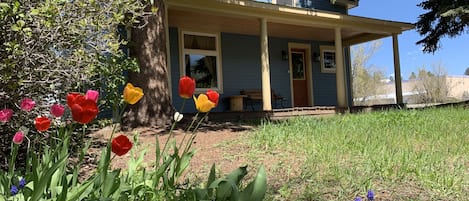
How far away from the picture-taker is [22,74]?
11.6 feet

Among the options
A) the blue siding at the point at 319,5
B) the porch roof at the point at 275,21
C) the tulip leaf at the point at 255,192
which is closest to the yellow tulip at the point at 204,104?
the tulip leaf at the point at 255,192

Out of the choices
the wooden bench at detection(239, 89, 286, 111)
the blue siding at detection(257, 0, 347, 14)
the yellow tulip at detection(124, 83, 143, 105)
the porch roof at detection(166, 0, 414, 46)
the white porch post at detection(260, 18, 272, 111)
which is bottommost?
the yellow tulip at detection(124, 83, 143, 105)

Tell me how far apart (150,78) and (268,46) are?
6204 mm

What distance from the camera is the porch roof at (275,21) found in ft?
31.2

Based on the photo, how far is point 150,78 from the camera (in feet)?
22.7

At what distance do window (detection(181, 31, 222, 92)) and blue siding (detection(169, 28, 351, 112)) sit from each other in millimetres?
201

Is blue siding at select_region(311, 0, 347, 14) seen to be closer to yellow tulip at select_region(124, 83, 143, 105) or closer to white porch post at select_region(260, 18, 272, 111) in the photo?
white porch post at select_region(260, 18, 272, 111)

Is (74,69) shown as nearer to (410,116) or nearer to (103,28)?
(103,28)

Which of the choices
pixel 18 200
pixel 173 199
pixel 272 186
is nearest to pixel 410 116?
pixel 272 186

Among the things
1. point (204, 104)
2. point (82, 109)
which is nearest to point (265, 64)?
point (204, 104)

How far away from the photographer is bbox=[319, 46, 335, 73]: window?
13.8 meters

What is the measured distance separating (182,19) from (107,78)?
18.5ft

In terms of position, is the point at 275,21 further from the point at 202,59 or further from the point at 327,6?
the point at 327,6

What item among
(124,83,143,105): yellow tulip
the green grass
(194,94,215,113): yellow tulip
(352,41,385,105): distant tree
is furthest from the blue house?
(352,41,385,105): distant tree
